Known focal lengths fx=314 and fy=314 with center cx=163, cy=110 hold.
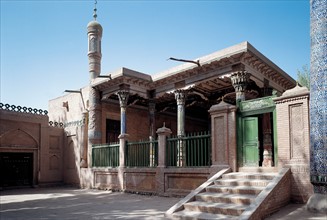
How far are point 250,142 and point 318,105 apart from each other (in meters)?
2.37

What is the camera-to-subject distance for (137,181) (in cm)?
1200

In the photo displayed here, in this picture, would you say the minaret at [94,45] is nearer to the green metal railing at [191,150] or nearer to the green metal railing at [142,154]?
the green metal railing at [142,154]

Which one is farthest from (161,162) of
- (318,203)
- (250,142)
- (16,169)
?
(16,169)

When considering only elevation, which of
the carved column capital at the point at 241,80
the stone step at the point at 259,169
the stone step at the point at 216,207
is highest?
the carved column capital at the point at 241,80

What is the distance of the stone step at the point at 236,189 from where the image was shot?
21.8ft

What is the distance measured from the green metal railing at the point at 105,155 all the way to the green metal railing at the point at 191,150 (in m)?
3.50

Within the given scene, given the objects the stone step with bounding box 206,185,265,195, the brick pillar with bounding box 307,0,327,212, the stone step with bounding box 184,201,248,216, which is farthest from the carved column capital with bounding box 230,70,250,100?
the stone step with bounding box 184,201,248,216

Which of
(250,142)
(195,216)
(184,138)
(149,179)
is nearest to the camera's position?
(195,216)

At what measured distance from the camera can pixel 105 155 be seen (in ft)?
46.7

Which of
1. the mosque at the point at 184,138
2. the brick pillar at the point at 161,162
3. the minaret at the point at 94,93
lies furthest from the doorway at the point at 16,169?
the brick pillar at the point at 161,162

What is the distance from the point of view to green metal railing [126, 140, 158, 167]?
11484 millimetres

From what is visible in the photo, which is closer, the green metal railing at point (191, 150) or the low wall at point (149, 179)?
the green metal railing at point (191, 150)

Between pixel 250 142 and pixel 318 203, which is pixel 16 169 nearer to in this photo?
pixel 250 142

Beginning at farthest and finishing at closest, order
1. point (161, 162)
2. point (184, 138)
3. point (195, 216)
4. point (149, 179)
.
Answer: point (149, 179)
point (161, 162)
point (184, 138)
point (195, 216)
